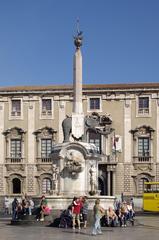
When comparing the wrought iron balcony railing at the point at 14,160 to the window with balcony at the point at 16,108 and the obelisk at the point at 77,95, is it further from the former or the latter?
the obelisk at the point at 77,95

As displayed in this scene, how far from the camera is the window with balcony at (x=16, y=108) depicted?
61.2 meters

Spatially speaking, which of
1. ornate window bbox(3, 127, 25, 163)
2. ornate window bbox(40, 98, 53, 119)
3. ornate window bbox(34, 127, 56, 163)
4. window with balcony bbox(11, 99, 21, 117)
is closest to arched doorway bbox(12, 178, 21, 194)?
ornate window bbox(3, 127, 25, 163)

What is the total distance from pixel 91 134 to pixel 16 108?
785cm

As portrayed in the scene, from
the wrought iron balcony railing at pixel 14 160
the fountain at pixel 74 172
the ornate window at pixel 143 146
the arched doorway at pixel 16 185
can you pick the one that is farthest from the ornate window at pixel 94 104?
the fountain at pixel 74 172

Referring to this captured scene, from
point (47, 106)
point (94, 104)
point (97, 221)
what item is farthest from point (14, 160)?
point (97, 221)

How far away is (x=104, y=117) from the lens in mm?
59406

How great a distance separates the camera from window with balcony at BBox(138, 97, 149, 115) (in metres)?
59.5

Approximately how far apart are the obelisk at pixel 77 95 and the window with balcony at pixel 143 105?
2467cm

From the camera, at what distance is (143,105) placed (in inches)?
2345


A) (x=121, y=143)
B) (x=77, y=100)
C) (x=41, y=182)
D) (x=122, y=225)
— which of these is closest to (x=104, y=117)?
(x=121, y=143)

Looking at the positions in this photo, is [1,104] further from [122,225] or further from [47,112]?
[122,225]

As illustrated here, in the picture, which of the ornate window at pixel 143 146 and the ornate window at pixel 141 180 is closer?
the ornate window at pixel 141 180

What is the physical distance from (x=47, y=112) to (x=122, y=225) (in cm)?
3204

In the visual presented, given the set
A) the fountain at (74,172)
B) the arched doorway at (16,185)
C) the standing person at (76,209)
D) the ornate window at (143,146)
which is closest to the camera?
the standing person at (76,209)
